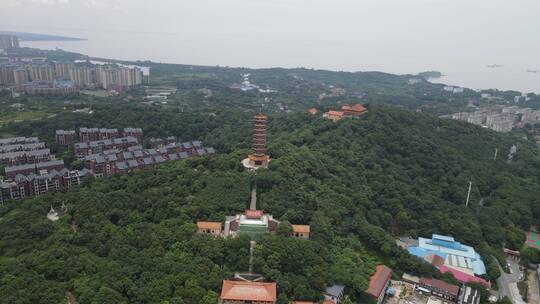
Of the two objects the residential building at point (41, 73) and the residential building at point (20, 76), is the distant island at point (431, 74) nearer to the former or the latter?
the residential building at point (41, 73)

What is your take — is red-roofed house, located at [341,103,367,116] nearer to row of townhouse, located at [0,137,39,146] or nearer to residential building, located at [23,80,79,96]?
row of townhouse, located at [0,137,39,146]

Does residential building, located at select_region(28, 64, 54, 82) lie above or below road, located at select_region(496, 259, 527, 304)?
above

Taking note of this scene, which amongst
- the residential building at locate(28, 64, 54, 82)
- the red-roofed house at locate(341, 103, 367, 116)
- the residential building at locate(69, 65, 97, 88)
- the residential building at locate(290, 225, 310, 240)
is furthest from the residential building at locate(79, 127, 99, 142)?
the residential building at locate(28, 64, 54, 82)

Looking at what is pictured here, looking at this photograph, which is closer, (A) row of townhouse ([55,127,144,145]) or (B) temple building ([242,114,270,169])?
(B) temple building ([242,114,270,169])

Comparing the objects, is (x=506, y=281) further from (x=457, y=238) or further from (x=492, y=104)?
Result: (x=492, y=104)

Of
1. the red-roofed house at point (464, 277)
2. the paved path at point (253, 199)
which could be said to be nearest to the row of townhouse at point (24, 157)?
the paved path at point (253, 199)

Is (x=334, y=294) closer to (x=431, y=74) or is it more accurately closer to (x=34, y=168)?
(x=34, y=168)

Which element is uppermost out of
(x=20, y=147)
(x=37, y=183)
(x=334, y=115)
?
(x=334, y=115)

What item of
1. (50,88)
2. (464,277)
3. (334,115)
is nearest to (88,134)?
(334,115)
